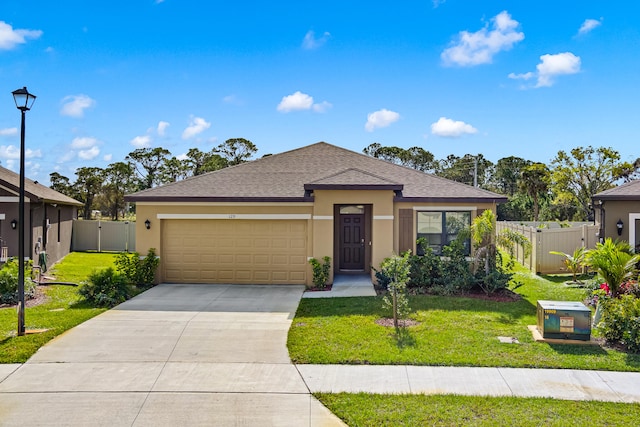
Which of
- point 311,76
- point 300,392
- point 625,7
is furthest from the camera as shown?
point 311,76

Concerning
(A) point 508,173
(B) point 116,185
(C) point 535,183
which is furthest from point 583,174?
(B) point 116,185

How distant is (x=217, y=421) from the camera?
212 inches

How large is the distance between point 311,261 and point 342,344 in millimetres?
5458

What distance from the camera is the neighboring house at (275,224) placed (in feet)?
44.0

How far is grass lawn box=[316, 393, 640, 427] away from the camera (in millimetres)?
5270

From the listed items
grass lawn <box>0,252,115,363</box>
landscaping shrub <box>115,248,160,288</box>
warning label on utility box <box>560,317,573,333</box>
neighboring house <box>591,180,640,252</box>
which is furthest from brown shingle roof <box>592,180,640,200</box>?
grass lawn <box>0,252,115,363</box>

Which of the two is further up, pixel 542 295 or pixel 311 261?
pixel 311 261

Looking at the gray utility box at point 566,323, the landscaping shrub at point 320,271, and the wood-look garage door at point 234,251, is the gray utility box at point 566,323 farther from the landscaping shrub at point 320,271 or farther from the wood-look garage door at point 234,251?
the wood-look garage door at point 234,251

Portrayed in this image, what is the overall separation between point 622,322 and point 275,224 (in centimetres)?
914

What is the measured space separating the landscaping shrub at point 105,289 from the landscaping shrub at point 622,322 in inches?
420

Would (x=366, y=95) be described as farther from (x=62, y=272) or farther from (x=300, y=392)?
(x=300, y=392)

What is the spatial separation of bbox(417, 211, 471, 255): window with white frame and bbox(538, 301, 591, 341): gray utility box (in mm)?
5818

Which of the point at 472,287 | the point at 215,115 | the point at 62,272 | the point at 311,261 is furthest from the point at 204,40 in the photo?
the point at 472,287

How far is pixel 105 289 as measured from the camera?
11547 millimetres
